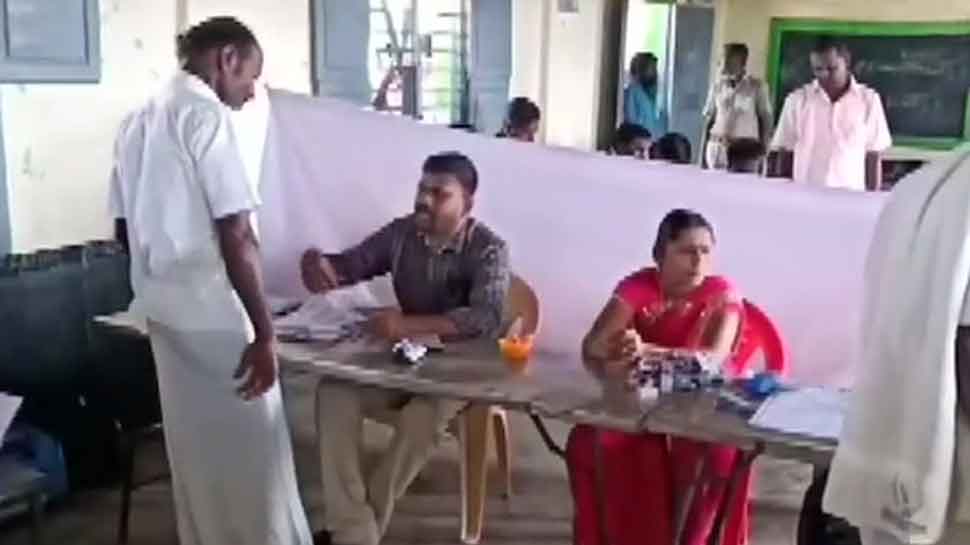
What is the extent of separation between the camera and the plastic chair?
9.78 feet

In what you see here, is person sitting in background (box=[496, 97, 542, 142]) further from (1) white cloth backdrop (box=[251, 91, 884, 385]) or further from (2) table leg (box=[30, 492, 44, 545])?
(2) table leg (box=[30, 492, 44, 545])

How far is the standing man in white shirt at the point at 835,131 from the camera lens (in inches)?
199

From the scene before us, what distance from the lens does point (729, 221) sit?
118 inches

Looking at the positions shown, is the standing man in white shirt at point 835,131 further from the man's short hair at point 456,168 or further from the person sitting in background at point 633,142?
the man's short hair at point 456,168

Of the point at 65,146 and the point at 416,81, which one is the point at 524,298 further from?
the point at 416,81

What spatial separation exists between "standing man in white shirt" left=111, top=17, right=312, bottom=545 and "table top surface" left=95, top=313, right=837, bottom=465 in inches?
5.9

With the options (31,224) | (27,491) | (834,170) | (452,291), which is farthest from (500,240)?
(834,170)

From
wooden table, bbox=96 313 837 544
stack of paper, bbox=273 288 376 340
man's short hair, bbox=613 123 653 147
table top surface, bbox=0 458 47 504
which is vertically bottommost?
table top surface, bbox=0 458 47 504

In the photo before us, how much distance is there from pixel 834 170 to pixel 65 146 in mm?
3220

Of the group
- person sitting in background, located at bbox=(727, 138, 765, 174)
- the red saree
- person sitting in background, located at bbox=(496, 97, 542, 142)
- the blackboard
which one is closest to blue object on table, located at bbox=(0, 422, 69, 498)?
the red saree

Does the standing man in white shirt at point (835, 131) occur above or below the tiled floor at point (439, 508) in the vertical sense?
above

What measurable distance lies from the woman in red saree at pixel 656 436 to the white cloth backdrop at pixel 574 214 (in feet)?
1.24

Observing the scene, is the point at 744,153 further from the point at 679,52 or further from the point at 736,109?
the point at 679,52

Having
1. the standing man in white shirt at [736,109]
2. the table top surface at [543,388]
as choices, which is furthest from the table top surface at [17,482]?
the standing man in white shirt at [736,109]
